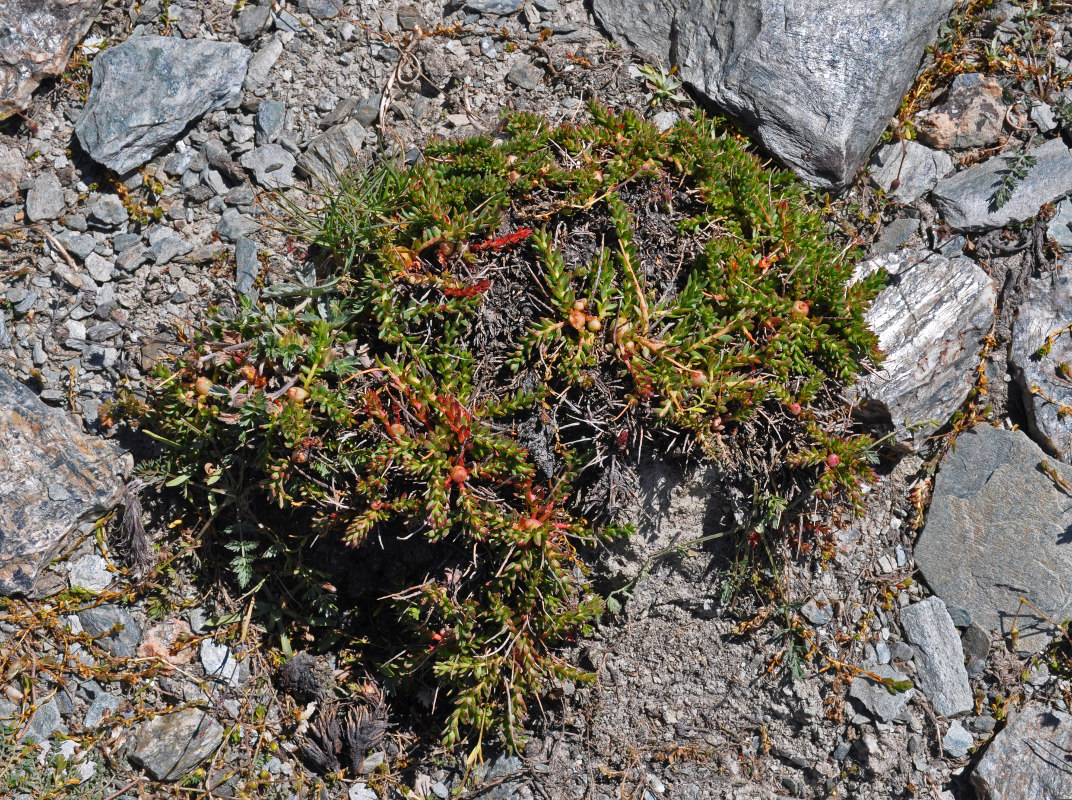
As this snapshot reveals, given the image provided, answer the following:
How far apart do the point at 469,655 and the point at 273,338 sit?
1975mm

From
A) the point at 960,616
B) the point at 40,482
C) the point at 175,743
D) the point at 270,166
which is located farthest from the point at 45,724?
the point at 960,616

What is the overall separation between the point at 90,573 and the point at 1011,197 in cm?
596

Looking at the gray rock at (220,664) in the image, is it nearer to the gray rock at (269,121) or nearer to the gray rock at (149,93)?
the gray rock at (149,93)

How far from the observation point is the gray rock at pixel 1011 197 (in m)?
4.90

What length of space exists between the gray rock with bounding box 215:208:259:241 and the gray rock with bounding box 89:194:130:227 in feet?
1.92

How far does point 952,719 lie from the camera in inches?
179

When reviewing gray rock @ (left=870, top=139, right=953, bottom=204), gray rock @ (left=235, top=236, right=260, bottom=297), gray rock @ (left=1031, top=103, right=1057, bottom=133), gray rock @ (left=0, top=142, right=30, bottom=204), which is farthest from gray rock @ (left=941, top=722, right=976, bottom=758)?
gray rock @ (left=0, top=142, right=30, bottom=204)

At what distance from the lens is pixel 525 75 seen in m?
5.08

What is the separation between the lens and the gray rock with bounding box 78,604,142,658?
4.61 m

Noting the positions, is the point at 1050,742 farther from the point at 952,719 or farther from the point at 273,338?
the point at 273,338

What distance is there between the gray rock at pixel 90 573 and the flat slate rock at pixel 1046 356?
556 centimetres

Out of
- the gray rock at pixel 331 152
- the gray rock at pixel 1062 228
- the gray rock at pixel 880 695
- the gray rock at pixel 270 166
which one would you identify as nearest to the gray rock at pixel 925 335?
the gray rock at pixel 1062 228

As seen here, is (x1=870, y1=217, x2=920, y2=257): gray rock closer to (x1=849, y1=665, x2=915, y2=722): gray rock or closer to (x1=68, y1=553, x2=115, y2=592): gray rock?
(x1=849, y1=665, x2=915, y2=722): gray rock

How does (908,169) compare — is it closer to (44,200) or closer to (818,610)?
(818,610)
